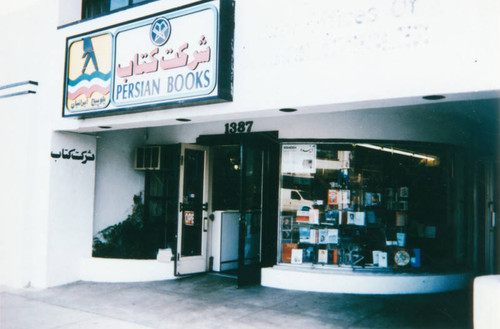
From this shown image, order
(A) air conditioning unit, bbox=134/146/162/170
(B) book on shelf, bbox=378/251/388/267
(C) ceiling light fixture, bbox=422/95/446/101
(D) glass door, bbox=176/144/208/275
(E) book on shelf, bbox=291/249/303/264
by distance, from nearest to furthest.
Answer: (C) ceiling light fixture, bbox=422/95/446/101, (B) book on shelf, bbox=378/251/388/267, (E) book on shelf, bbox=291/249/303/264, (D) glass door, bbox=176/144/208/275, (A) air conditioning unit, bbox=134/146/162/170

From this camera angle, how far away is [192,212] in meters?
8.48

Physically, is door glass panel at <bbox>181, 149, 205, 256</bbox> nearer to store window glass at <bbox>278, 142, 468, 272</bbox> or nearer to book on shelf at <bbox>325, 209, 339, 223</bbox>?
store window glass at <bbox>278, 142, 468, 272</bbox>

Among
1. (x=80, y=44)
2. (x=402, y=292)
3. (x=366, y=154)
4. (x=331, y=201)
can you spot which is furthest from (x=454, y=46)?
(x=80, y=44)

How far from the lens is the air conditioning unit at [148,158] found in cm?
916

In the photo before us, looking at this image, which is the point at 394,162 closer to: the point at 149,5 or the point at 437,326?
the point at 437,326

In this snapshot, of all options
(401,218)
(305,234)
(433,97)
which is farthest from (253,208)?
(433,97)

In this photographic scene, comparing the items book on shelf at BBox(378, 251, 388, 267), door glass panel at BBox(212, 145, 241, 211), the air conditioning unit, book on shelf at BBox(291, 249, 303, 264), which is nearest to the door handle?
door glass panel at BBox(212, 145, 241, 211)

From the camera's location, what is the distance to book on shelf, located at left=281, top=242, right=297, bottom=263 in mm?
7652

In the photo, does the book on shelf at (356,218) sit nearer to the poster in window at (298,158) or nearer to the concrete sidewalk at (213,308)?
the poster in window at (298,158)

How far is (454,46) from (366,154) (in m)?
3.51

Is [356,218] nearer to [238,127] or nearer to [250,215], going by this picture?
[250,215]

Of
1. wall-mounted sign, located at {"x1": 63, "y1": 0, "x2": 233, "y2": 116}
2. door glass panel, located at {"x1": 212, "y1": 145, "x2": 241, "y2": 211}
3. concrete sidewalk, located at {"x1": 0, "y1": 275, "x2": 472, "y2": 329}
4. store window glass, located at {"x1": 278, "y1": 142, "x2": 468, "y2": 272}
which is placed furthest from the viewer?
door glass panel, located at {"x1": 212, "y1": 145, "x2": 241, "y2": 211}

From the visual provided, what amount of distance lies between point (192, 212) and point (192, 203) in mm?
184

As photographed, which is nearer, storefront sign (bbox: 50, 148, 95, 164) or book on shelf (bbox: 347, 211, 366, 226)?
book on shelf (bbox: 347, 211, 366, 226)
